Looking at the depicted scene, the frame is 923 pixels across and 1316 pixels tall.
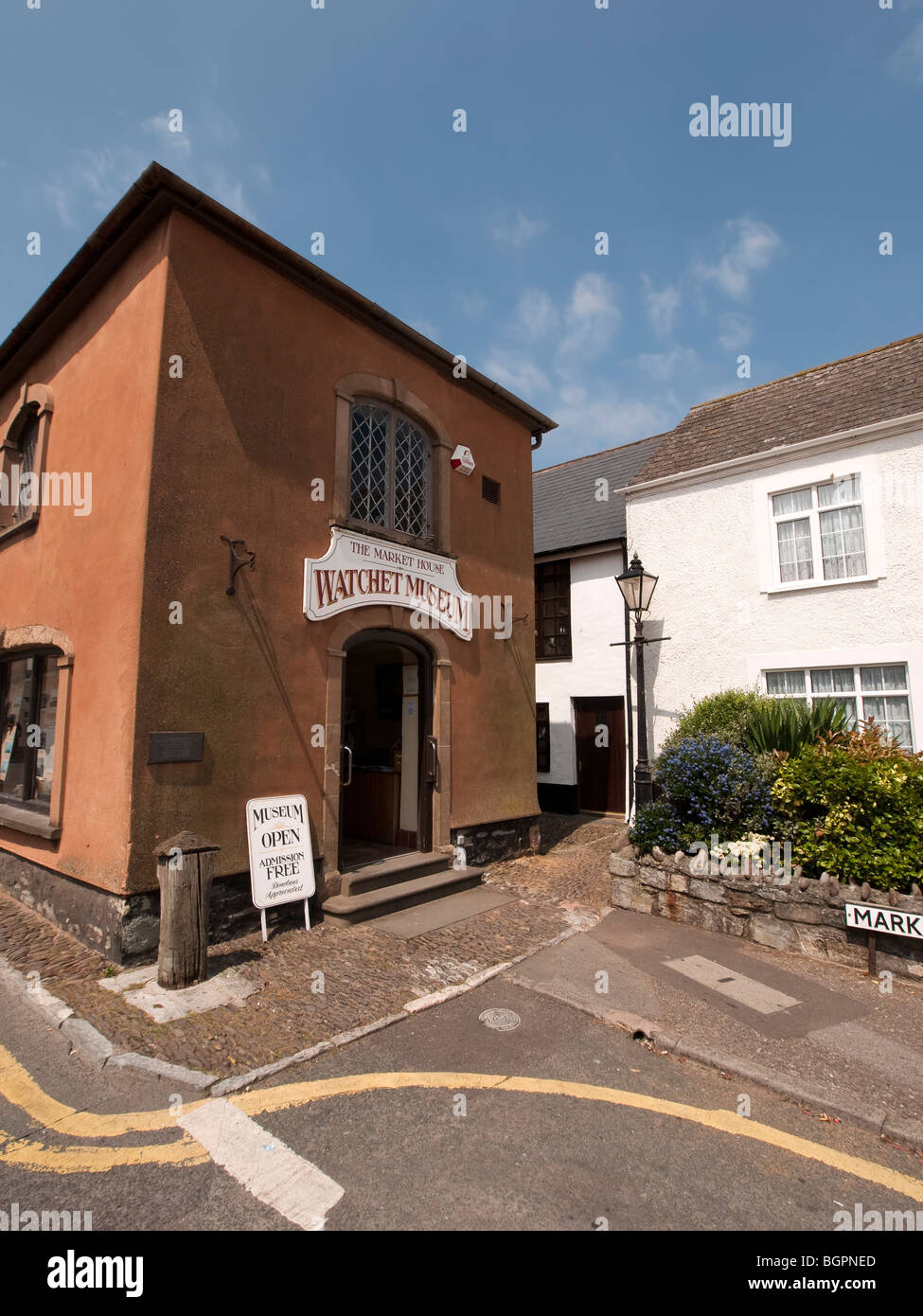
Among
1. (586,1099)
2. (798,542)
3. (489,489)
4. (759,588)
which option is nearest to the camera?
(586,1099)

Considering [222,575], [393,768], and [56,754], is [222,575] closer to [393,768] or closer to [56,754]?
[56,754]

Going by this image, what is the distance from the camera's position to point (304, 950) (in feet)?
19.6

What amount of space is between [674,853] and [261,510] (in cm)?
576

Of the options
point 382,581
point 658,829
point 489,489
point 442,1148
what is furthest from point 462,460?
point 442,1148

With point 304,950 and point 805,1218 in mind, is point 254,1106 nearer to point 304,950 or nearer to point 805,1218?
point 304,950

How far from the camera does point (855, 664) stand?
1044 cm

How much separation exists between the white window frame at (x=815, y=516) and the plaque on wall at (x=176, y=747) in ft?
31.4

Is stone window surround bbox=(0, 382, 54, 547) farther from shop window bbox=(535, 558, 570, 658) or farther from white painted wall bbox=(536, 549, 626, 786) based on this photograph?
white painted wall bbox=(536, 549, 626, 786)

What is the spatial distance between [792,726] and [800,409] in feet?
21.6

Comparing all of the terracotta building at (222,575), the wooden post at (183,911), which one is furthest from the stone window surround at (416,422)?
the wooden post at (183,911)

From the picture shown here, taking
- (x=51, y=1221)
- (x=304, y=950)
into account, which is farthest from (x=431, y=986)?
(x=51, y=1221)

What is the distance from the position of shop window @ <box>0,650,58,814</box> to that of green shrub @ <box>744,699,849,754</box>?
29.1ft

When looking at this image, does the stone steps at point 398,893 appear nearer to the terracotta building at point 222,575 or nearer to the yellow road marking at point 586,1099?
the terracotta building at point 222,575

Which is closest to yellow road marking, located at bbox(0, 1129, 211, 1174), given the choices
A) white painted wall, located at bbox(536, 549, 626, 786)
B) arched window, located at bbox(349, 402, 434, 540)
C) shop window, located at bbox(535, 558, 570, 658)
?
arched window, located at bbox(349, 402, 434, 540)
